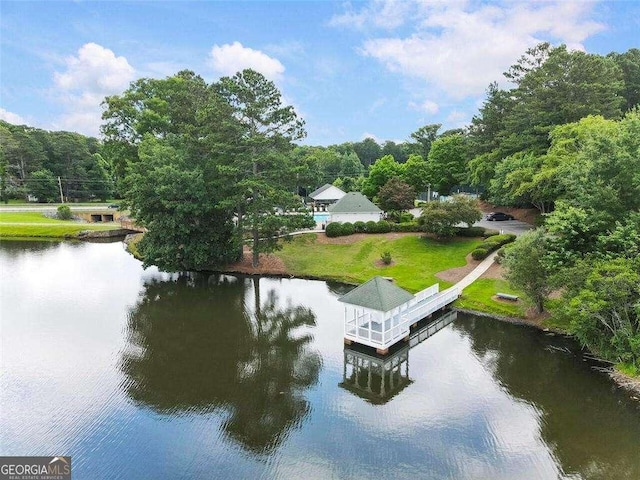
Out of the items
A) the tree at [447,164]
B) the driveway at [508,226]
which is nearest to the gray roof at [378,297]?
the driveway at [508,226]

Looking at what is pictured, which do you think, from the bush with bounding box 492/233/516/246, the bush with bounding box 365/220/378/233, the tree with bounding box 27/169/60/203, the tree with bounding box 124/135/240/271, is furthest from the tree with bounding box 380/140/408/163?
the tree with bounding box 124/135/240/271

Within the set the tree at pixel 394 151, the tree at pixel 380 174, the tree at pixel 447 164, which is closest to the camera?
the tree at pixel 447 164

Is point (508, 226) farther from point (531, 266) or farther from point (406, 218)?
point (531, 266)

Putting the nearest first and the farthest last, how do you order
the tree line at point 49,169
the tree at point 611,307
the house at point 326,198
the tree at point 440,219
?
the tree at point 611,307
the tree at point 440,219
the house at point 326,198
the tree line at point 49,169

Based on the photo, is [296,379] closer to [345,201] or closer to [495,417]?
[495,417]

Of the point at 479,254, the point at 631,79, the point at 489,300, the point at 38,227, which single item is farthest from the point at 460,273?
the point at 38,227

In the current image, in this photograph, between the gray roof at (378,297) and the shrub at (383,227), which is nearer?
the gray roof at (378,297)

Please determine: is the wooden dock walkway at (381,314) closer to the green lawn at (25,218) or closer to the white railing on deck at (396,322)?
the white railing on deck at (396,322)

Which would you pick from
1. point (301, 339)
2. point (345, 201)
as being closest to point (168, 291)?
point (301, 339)
